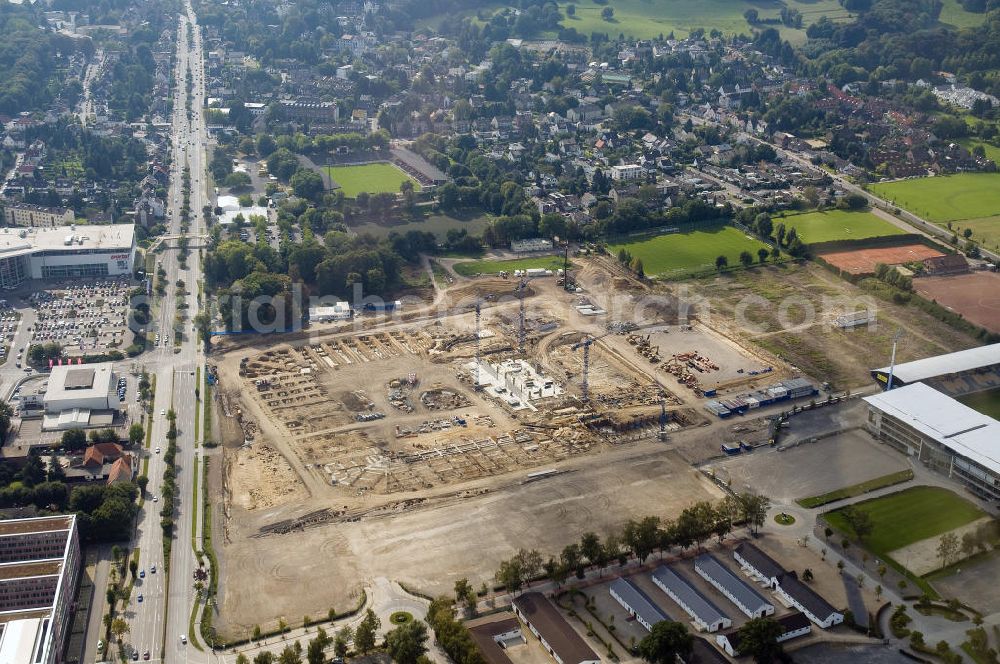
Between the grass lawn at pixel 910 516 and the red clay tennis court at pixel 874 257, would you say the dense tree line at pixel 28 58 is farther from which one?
the grass lawn at pixel 910 516

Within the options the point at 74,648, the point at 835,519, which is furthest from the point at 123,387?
the point at 835,519

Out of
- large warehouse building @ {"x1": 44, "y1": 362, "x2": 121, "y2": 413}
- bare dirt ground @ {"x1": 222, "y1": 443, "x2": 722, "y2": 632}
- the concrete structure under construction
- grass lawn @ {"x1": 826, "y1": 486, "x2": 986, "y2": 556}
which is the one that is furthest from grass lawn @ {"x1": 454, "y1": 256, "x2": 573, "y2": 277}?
grass lawn @ {"x1": 826, "y1": 486, "x2": 986, "y2": 556}

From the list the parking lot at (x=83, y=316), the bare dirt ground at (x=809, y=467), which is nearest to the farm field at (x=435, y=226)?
the parking lot at (x=83, y=316)

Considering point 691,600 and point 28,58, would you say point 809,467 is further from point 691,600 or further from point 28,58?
point 28,58

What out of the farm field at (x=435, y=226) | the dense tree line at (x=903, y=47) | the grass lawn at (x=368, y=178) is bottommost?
the farm field at (x=435, y=226)

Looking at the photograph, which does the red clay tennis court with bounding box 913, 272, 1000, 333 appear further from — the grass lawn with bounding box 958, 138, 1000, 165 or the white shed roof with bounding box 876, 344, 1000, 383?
the grass lawn with bounding box 958, 138, 1000, 165

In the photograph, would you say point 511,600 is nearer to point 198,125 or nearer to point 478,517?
point 478,517

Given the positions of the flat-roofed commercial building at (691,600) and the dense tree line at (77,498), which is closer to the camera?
the flat-roofed commercial building at (691,600)
